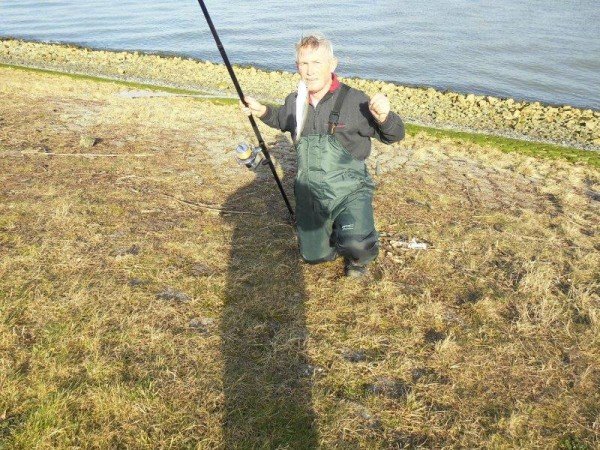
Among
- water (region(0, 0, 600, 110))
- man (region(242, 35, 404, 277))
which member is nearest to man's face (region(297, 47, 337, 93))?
man (region(242, 35, 404, 277))

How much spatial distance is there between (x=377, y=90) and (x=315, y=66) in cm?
1607

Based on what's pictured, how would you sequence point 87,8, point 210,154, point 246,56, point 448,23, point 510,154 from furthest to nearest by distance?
point 87,8 → point 448,23 → point 246,56 → point 510,154 → point 210,154

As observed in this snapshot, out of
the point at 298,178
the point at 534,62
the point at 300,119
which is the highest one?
the point at 300,119

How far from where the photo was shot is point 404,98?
62.2 feet

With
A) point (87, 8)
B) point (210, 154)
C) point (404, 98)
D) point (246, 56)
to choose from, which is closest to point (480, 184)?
point (210, 154)

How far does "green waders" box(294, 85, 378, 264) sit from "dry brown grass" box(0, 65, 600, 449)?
362 mm

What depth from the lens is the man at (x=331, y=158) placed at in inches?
188

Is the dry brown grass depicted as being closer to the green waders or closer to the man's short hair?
the green waders

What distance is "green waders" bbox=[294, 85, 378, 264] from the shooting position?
4.93 metres

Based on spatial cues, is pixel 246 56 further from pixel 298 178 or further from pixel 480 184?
pixel 298 178

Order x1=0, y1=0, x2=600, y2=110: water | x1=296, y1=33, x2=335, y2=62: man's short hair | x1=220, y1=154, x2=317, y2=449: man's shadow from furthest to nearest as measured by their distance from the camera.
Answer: x1=0, y1=0, x2=600, y2=110: water, x1=296, y1=33, x2=335, y2=62: man's short hair, x1=220, y1=154, x2=317, y2=449: man's shadow

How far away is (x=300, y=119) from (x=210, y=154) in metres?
4.02

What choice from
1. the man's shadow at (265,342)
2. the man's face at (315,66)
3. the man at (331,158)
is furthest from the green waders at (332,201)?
the man's shadow at (265,342)

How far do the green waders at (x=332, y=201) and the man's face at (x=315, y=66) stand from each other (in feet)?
0.89
